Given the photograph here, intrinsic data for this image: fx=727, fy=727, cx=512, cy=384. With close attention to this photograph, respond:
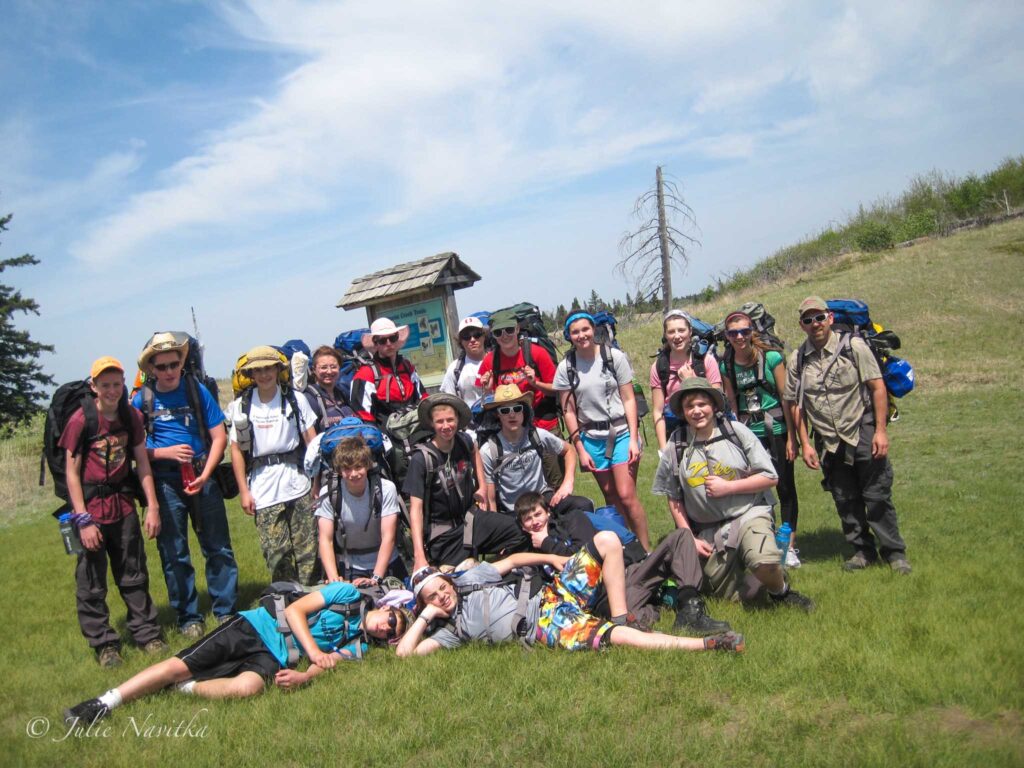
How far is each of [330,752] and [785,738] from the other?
226 cm

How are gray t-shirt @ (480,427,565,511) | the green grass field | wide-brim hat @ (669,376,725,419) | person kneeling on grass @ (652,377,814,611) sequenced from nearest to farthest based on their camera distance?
the green grass field, person kneeling on grass @ (652,377,814,611), wide-brim hat @ (669,376,725,419), gray t-shirt @ (480,427,565,511)

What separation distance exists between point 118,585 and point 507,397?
11.4 feet

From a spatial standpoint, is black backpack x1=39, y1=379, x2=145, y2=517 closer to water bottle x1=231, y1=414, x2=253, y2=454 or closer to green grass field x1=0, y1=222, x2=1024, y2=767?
water bottle x1=231, y1=414, x2=253, y2=454

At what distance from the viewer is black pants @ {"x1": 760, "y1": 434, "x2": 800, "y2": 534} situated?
21.3 feet

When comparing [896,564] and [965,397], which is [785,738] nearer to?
[896,564]

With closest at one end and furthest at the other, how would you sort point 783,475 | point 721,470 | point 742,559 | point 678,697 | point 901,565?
point 678,697, point 742,559, point 721,470, point 901,565, point 783,475

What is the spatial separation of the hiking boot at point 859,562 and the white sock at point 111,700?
540 centimetres

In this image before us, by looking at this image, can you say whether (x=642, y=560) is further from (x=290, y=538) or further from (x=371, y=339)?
(x=371, y=339)

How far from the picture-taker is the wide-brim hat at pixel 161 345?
5.94m

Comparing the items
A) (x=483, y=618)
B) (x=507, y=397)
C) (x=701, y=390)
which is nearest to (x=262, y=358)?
(x=507, y=397)

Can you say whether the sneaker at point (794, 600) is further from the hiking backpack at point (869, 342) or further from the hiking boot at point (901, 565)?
the hiking backpack at point (869, 342)

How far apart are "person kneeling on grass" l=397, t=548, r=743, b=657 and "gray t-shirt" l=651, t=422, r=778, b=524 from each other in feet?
2.69

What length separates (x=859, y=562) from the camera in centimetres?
597

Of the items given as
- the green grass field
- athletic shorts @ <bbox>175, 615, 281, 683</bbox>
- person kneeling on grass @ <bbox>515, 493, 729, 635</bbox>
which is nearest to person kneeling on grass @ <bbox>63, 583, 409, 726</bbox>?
athletic shorts @ <bbox>175, 615, 281, 683</bbox>
